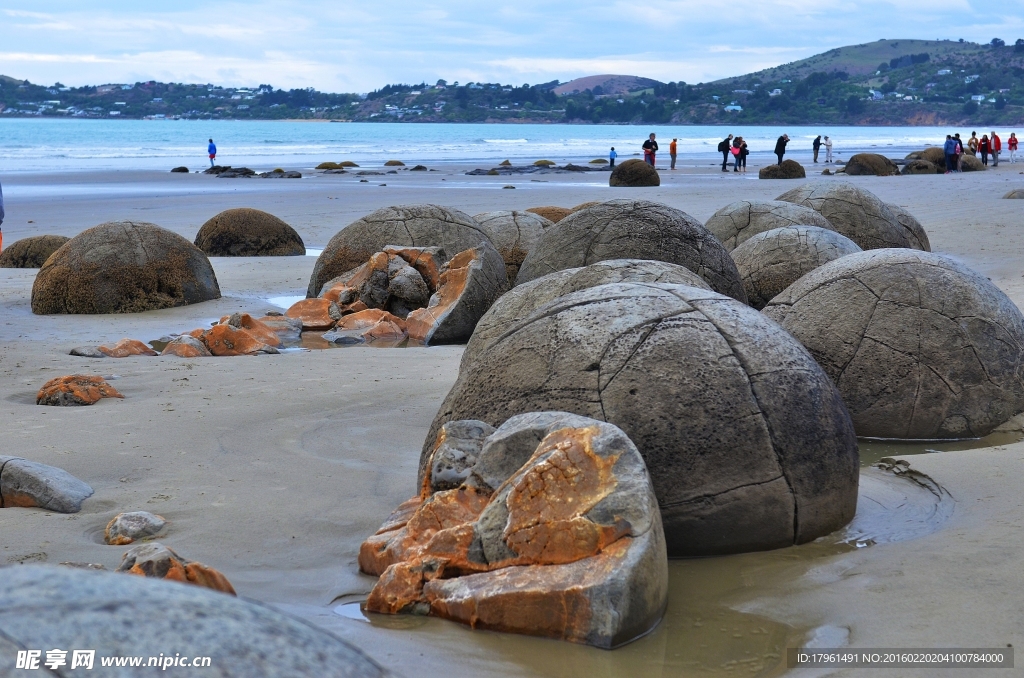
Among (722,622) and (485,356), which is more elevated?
(485,356)

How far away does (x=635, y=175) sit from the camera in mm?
33875

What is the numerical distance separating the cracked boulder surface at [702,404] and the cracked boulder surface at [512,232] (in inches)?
293

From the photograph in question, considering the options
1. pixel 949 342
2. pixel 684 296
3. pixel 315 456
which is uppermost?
pixel 684 296

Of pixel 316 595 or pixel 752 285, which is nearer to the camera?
pixel 316 595

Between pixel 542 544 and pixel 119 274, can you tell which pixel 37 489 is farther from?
pixel 119 274

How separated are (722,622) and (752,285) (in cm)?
613

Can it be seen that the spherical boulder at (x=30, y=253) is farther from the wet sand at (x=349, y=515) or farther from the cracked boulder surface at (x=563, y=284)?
the cracked boulder surface at (x=563, y=284)

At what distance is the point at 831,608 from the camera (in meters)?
3.72

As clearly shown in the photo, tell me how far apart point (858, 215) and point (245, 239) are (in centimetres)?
926

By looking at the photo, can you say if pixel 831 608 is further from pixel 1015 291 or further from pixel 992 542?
pixel 1015 291

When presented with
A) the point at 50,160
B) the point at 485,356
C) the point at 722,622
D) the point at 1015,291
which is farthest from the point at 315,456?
the point at 50,160

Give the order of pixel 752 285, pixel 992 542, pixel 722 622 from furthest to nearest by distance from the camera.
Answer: pixel 752 285, pixel 992 542, pixel 722 622

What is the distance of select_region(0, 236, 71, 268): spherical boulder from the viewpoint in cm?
1570

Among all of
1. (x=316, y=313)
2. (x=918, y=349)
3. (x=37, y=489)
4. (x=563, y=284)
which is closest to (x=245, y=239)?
(x=316, y=313)
